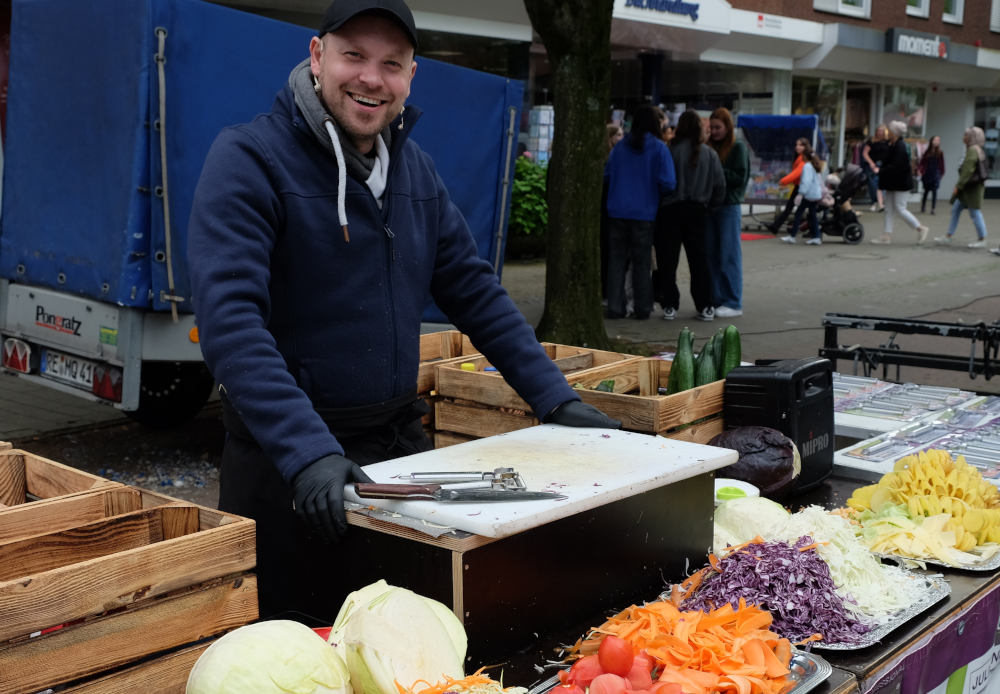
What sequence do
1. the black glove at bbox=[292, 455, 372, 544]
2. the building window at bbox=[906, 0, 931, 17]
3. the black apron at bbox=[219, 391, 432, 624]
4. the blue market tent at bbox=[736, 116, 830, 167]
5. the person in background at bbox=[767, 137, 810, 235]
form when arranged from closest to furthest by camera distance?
the black glove at bbox=[292, 455, 372, 544], the black apron at bbox=[219, 391, 432, 624], the person in background at bbox=[767, 137, 810, 235], the blue market tent at bbox=[736, 116, 830, 167], the building window at bbox=[906, 0, 931, 17]

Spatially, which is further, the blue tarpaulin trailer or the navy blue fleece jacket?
the blue tarpaulin trailer

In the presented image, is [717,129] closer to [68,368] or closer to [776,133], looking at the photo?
[68,368]

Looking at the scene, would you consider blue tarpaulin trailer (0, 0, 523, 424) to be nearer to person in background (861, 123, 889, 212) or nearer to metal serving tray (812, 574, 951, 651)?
metal serving tray (812, 574, 951, 651)

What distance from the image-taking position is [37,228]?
6.03 metres

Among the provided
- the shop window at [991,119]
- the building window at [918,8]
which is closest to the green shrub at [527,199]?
the building window at [918,8]

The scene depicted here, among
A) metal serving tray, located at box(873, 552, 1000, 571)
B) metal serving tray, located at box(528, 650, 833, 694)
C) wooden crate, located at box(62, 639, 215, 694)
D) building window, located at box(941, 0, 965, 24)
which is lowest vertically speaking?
metal serving tray, located at box(528, 650, 833, 694)

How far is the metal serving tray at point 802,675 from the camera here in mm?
1879

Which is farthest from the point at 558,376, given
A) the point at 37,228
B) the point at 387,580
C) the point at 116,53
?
the point at 37,228

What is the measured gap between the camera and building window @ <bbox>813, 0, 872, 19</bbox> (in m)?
23.9

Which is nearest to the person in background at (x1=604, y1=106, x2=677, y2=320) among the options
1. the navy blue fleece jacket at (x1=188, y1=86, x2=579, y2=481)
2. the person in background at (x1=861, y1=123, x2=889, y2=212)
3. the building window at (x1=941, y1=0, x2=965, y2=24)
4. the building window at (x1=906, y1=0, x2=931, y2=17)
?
the navy blue fleece jacket at (x1=188, y1=86, x2=579, y2=481)

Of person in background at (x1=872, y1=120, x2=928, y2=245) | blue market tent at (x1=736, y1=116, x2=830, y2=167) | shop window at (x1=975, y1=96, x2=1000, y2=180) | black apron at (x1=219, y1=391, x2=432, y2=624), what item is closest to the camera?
black apron at (x1=219, y1=391, x2=432, y2=624)

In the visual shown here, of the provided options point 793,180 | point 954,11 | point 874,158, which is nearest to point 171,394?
point 793,180

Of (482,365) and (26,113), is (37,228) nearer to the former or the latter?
(26,113)

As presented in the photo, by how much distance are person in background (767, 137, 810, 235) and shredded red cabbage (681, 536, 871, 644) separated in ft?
57.2
